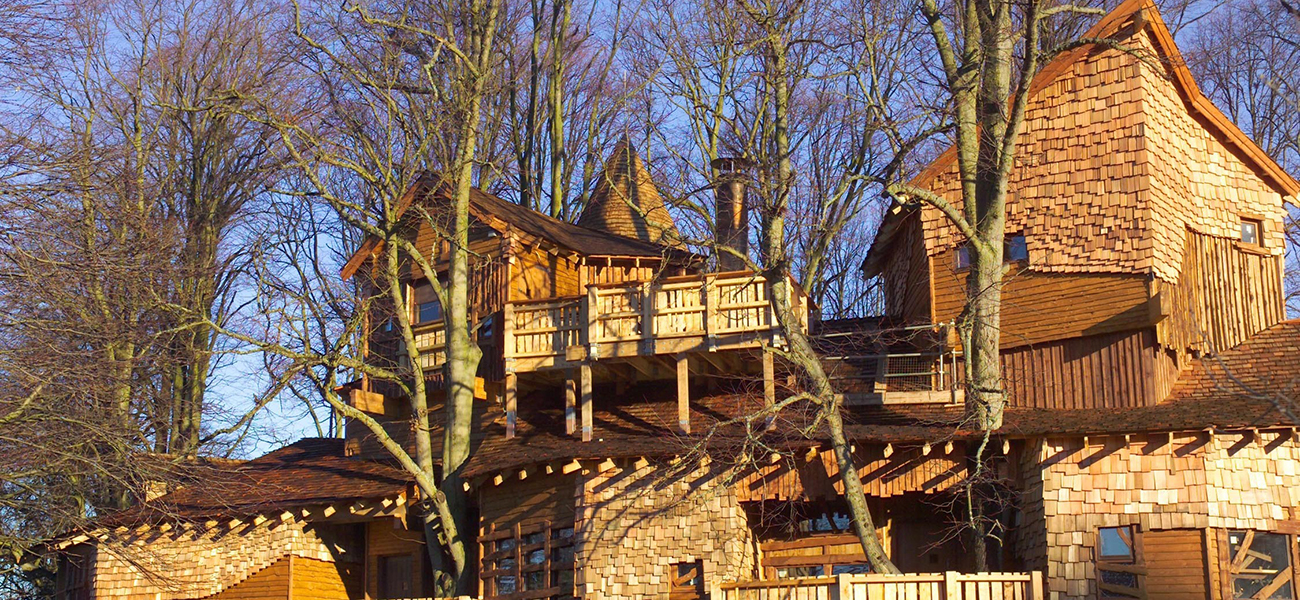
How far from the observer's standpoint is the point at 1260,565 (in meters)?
21.2

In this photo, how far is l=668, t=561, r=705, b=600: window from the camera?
23328 millimetres

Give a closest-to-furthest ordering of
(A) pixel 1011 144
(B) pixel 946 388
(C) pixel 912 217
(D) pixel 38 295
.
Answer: (D) pixel 38 295, (A) pixel 1011 144, (B) pixel 946 388, (C) pixel 912 217

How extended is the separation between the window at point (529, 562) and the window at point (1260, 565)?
10113mm

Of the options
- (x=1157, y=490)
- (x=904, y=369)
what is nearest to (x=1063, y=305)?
(x=904, y=369)

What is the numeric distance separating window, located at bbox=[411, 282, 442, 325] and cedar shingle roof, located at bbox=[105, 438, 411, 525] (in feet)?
10.2

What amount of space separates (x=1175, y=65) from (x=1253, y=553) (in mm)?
8394

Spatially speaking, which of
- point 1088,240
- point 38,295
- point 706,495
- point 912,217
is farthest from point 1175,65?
point 38,295

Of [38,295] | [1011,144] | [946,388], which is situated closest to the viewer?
[38,295]

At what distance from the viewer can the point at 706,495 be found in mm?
23531

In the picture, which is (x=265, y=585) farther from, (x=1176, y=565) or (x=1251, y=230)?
(x=1251, y=230)

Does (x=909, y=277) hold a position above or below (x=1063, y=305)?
above

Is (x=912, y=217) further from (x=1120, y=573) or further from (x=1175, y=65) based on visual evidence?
(x=1120, y=573)

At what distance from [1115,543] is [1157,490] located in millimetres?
975

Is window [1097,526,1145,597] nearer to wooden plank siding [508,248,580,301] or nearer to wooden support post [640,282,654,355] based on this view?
wooden support post [640,282,654,355]
